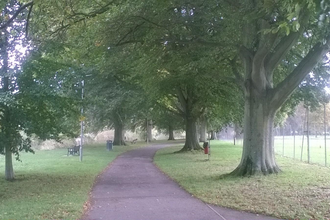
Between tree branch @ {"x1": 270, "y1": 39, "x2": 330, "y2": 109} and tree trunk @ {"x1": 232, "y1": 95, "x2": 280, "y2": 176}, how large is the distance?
1.43 ft

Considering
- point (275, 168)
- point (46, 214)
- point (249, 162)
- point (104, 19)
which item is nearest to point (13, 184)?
point (46, 214)

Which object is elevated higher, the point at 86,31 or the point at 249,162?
the point at 86,31

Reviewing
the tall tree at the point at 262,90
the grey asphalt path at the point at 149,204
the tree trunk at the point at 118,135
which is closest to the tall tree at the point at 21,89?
the grey asphalt path at the point at 149,204

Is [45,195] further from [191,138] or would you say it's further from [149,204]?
[191,138]

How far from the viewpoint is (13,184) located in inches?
493

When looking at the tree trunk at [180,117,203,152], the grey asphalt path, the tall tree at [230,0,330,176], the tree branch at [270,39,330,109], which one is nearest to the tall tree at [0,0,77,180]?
the grey asphalt path

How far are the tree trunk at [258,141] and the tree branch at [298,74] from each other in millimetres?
437

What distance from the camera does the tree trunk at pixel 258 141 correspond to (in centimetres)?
1322

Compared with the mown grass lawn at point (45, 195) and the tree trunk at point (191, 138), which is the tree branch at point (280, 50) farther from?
the tree trunk at point (191, 138)

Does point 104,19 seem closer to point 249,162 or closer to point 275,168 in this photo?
point 249,162

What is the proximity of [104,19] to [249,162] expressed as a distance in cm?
758

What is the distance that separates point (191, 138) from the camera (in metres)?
29.7

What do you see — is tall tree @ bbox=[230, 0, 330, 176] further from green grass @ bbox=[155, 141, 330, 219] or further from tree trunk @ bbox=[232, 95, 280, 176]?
green grass @ bbox=[155, 141, 330, 219]

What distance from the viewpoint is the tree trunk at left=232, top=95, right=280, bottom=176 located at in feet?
43.4
